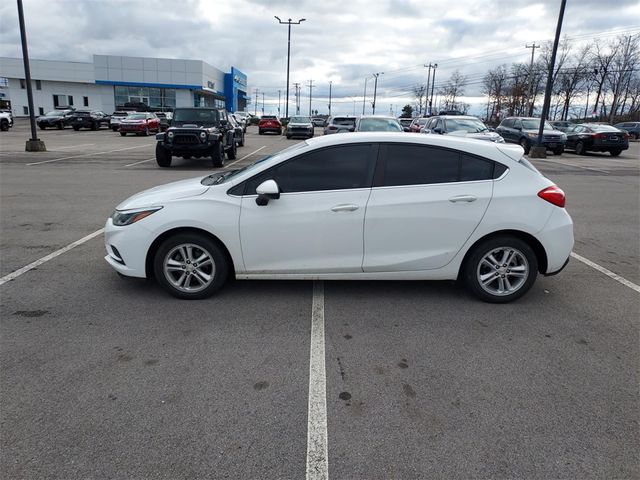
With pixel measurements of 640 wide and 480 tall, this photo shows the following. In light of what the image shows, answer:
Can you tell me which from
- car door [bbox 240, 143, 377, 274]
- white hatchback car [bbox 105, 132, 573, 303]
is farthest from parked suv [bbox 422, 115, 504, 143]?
car door [bbox 240, 143, 377, 274]

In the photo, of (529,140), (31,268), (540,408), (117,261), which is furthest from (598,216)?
(529,140)

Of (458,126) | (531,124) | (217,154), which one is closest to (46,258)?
(217,154)

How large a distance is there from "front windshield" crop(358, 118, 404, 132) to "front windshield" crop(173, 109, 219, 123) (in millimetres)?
5011

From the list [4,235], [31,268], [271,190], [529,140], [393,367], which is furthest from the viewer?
[529,140]

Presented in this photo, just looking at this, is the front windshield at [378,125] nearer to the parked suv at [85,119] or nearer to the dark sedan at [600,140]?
the dark sedan at [600,140]

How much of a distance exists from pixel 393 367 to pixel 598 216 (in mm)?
7522

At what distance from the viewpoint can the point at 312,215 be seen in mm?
4406

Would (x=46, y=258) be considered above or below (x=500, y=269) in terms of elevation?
below

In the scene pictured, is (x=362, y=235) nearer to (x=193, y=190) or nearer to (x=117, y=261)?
(x=193, y=190)

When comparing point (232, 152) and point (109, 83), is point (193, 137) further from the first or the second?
point (109, 83)

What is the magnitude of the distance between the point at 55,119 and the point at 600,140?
39.0m

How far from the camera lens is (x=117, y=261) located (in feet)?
15.4

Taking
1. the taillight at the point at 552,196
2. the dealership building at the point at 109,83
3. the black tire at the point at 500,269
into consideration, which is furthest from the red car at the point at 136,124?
the taillight at the point at 552,196

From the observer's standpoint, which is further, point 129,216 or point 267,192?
point 129,216
